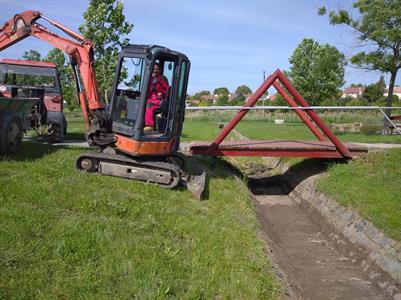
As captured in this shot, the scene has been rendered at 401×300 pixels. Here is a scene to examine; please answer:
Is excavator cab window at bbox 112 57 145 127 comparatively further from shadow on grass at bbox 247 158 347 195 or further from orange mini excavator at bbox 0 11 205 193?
shadow on grass at bbox 247 158 347 195

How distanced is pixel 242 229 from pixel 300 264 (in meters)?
1.47

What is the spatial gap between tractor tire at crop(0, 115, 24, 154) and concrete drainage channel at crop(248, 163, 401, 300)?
6159mm

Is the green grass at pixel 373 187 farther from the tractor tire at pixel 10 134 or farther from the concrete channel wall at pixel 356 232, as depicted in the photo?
the tractor tire at pixel 10 134

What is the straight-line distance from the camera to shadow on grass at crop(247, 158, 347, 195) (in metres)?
14.1

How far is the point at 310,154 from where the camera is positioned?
43.0 feet

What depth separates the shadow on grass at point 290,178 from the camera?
1405 cm

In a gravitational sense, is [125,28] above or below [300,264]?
above

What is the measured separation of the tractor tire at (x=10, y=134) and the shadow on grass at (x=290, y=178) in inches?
300

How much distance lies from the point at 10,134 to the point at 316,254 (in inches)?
287

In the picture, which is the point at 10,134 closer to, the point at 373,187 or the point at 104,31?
the point at 373,187

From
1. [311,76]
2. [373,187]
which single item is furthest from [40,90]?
[311,76]

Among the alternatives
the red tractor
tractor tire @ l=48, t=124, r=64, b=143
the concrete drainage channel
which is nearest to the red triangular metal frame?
the concrete drainage channel

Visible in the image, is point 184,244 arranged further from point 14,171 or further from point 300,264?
point 14,171

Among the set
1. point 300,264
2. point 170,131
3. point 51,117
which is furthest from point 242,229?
point 51,117
